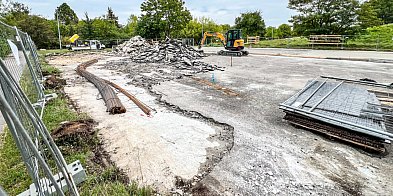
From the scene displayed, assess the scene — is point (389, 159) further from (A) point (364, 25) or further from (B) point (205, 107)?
(A) point (364, 25)

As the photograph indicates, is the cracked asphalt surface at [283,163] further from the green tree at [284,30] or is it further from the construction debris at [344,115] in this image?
the green tree at [284,30]

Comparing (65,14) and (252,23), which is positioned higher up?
(65,14)

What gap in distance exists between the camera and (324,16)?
22953mm

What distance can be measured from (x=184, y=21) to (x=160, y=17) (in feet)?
13.6

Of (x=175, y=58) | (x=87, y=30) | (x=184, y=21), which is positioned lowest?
(x=175, y=58)

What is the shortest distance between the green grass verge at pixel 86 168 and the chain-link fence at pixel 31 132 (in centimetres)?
20

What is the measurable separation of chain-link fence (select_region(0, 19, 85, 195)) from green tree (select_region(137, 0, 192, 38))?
30.6 m

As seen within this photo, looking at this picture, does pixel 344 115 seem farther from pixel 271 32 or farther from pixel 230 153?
pixel 271 32

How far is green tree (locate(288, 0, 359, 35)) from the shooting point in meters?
21.6

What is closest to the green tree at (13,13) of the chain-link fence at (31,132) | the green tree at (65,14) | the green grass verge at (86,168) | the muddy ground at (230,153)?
the green tree at (65,14)

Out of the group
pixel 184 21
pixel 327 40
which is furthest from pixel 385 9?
pixel 184 21

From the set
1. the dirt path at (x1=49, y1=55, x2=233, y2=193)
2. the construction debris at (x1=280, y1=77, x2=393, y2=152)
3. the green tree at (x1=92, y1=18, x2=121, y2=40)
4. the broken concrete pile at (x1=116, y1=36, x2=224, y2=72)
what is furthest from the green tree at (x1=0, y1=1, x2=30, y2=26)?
the construction debris at (x1=280, y1=77, x2=393, y2=152)

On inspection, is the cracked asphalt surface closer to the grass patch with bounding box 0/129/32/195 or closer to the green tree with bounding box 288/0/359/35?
the grass patch with bounding box 0/129/32/195

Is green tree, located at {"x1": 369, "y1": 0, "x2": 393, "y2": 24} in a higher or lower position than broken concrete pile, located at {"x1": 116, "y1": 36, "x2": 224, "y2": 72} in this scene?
higher
